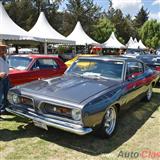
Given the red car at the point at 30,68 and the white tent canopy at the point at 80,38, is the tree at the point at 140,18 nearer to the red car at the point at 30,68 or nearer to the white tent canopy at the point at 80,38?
the white tent canopy at the point at 80,38

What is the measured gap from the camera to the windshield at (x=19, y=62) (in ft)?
27.1

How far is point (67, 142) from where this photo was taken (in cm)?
487

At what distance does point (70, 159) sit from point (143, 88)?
387 cm

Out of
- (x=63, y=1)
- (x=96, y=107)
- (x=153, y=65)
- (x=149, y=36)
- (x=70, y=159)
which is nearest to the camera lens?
(x=70, y=159)

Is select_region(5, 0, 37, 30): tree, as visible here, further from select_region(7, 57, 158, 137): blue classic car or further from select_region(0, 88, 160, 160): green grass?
select_region(0, 88, 160, 160): green grass

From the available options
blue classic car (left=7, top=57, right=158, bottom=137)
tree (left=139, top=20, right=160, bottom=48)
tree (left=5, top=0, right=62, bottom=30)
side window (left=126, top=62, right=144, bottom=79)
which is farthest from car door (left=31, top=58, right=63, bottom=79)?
tree (left=139, top=20, right=160, bottom=48)

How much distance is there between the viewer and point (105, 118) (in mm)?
4930

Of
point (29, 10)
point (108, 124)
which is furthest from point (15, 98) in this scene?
point (29, 10)

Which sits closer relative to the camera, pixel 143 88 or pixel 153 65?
pixel 143 88

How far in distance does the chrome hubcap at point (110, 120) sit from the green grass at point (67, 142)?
0.60ft

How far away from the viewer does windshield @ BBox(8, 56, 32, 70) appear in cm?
827

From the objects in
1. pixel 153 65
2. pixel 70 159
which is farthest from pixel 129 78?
pixel 153 65

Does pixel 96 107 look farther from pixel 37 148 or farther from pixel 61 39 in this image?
pixel 61 39

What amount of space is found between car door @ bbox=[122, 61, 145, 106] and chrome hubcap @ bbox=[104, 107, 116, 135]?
719 mm
